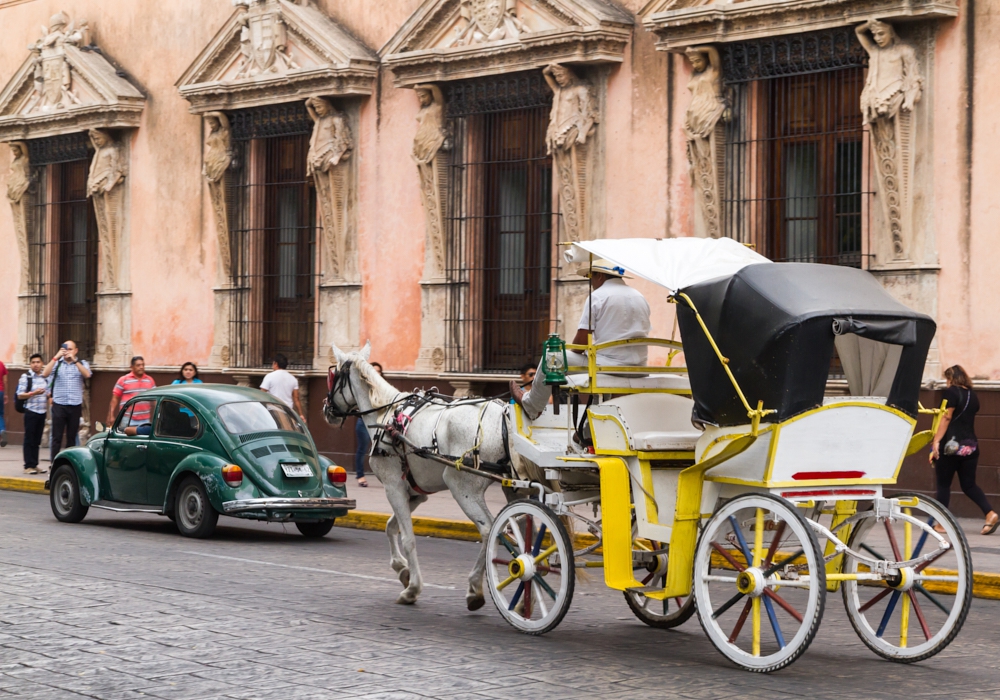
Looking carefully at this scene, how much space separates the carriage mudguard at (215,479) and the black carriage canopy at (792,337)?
6604mm

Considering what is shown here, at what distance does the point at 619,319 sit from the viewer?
9.03 meters

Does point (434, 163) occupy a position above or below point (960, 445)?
above

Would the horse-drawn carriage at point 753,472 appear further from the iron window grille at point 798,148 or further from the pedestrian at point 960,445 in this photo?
the iron window grille at point 798,148

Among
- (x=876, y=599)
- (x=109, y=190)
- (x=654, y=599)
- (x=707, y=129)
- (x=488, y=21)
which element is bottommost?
(x=654, y=599)

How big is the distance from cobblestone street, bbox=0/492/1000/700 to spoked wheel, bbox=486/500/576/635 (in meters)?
0.15

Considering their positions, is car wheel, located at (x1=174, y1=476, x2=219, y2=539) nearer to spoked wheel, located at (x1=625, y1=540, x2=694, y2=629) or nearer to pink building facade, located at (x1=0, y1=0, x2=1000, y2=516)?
spoked wheel, located at (x1=625, y1=540, x2=694, y2=629)

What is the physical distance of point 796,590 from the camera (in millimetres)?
7809

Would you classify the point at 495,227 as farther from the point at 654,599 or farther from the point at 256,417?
the point at 654,599

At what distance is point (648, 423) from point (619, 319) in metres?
0.69

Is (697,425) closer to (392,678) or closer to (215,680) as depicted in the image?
(392,678)

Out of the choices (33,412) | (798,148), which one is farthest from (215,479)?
(33,412)

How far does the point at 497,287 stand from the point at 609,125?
9.81 feet

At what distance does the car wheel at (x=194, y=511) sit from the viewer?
13727 mm

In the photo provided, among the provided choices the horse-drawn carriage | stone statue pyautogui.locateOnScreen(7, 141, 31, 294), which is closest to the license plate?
the horse-drawn carriage
